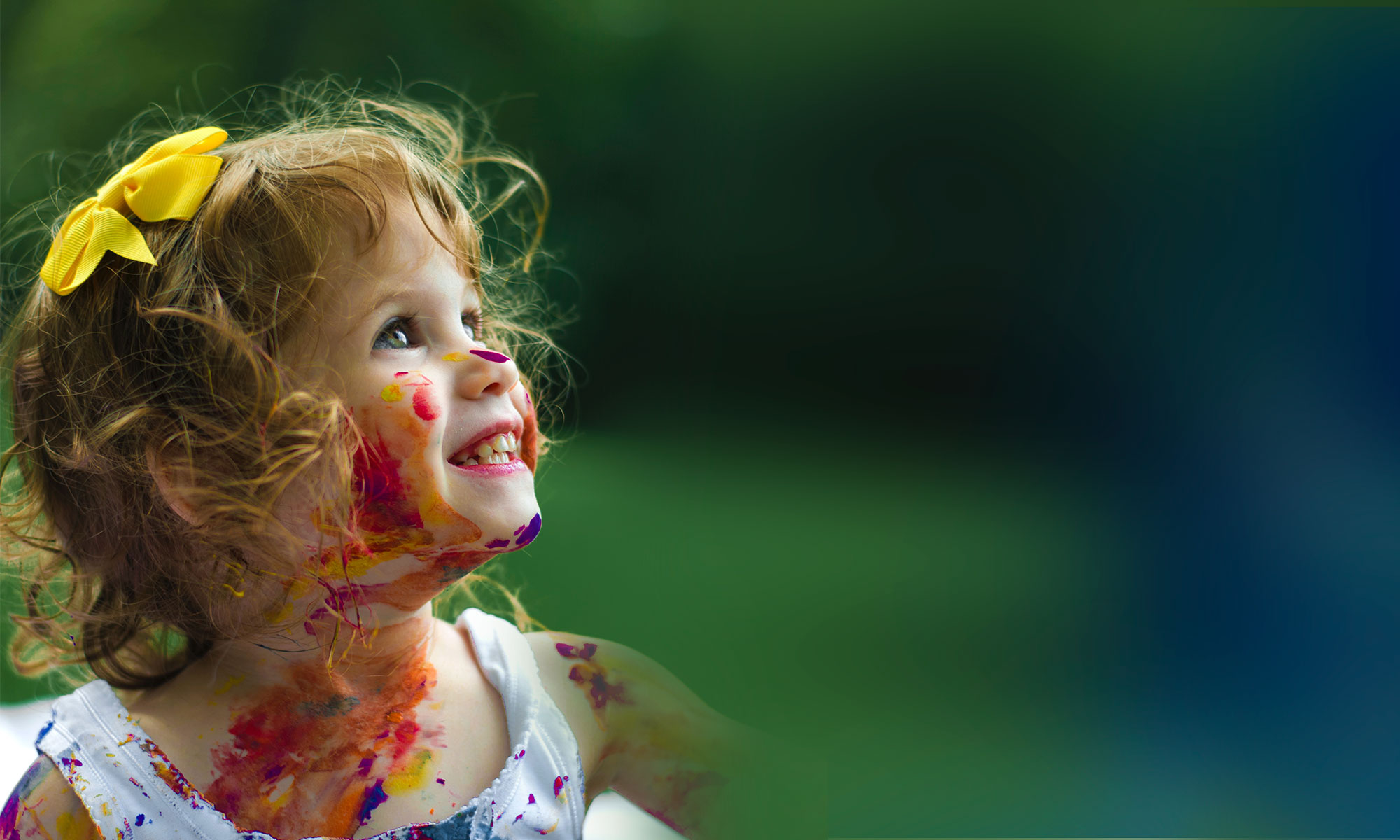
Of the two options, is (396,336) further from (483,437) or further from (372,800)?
(372,800)

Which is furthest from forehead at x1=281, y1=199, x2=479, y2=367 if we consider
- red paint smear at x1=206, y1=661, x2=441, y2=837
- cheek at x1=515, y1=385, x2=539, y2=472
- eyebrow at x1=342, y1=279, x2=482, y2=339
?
red paint smear at x1=206, y1=661, x2=441, y2=837

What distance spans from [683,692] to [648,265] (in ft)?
4.40

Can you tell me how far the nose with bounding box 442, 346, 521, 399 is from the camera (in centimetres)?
61

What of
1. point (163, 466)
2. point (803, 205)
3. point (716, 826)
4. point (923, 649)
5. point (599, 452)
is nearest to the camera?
point (163, 466)

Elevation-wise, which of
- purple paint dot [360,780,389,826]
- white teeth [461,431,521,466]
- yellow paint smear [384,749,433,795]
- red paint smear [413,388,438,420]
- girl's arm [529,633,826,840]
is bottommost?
purple paint dot [360,780,389,826]

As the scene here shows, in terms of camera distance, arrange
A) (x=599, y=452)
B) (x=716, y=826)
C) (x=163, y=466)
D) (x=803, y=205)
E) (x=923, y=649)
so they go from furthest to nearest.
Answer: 1. (x=803, y=205)
2. (x=923, y=649)
3. (x=599, y=452)
4. (x=716, y=826)
5. (x=163, y=466)

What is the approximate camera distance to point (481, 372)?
2.01 ft

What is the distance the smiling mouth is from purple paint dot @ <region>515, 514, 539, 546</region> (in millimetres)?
46

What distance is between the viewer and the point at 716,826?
2.37ft

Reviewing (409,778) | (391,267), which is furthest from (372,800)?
(391,267)

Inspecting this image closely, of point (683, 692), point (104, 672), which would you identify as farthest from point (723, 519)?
point (104, 672)

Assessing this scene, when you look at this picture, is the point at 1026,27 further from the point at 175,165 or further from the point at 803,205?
the point at 175,165

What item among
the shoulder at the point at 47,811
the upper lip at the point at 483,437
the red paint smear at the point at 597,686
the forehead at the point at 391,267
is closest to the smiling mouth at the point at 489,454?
the upper lip at the point at 483,437

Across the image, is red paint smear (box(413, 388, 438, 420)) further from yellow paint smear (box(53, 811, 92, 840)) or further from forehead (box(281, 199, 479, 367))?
yellow paint smear (box(53, 811, 92, 840))
